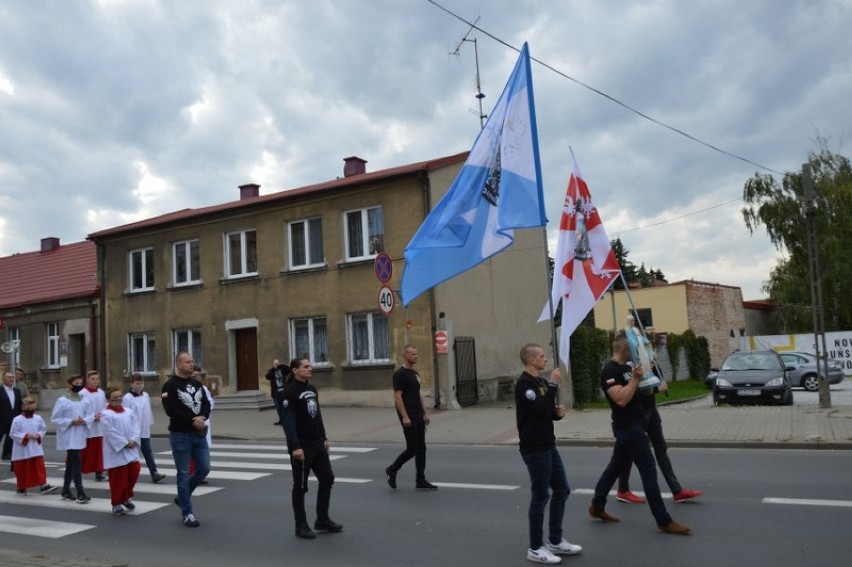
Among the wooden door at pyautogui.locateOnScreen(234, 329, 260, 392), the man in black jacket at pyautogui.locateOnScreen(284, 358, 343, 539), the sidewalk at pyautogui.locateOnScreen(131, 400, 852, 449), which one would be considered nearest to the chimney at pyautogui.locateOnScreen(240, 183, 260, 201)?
the wooden door at pyautogui.locateOnScreen(234, 329, 260, 392)

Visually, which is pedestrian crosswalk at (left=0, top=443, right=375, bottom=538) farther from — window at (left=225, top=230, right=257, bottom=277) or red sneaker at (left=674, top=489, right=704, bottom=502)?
window at (left=225, top=230, right=257, bottom=277)

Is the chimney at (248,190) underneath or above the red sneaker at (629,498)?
above

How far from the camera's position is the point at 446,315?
70.6 ft

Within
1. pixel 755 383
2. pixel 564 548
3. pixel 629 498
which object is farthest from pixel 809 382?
pixel 564 548

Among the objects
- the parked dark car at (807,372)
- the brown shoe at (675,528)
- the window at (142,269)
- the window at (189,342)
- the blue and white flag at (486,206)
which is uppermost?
the window at (142,269)

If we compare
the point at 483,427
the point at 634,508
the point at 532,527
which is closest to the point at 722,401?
the point at 483,427

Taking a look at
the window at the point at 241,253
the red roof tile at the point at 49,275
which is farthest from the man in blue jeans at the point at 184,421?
the red roof tile at the point at 49,275

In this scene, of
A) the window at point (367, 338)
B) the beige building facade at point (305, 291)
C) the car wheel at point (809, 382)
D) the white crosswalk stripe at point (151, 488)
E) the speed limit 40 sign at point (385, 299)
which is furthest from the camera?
the car wheel at point (809, 382)

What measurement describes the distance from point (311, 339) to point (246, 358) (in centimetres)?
276

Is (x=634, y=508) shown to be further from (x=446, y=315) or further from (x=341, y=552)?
(x=446, y=315)

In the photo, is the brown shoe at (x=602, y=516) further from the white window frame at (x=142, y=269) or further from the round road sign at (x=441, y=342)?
the white window frame at (x=142, y=269)

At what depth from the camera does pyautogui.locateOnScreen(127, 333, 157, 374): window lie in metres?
26.7

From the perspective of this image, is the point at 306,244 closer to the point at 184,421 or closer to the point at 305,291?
the point at 305,291

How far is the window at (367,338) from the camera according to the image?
72.7ft
